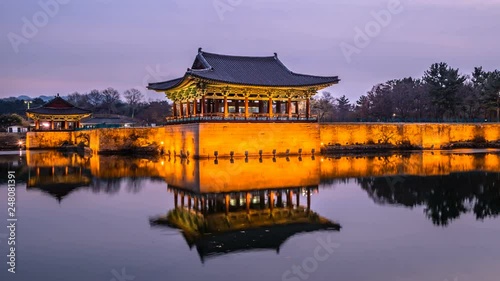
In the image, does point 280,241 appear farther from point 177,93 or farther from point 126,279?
point 177,93

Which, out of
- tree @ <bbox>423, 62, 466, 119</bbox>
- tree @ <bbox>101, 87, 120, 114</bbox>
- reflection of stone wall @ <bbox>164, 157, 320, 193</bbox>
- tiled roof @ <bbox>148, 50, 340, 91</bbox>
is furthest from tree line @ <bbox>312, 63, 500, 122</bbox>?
tree @ <bbox>101, 87, 120, 114</bbox>

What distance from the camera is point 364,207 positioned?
14.9 meters

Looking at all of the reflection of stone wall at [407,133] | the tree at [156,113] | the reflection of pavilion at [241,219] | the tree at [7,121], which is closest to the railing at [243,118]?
the reflection of stone wall at [407,133]

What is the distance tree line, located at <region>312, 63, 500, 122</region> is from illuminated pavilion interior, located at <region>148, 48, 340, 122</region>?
11.1 m

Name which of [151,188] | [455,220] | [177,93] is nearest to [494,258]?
[455,220]

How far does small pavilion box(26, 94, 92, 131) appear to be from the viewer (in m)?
57.3

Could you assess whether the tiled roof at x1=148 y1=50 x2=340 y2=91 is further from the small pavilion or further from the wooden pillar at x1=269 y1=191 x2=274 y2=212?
the small pavilion

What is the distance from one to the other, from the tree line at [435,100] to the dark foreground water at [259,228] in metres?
31.2

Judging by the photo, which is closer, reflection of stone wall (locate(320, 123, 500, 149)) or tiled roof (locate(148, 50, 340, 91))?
tiled roof (locate(148, 50, 340, 91))

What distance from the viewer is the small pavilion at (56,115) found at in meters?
57.3

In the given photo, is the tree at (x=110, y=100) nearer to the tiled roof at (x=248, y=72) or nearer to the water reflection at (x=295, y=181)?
the tiled roof at (x=248, y=72)

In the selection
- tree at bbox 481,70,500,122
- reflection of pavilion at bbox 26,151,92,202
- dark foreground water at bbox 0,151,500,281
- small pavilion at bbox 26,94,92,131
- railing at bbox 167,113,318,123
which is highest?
tree at bbox 481,70,500,122

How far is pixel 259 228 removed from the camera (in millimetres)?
11914

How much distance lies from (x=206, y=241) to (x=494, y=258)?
6273mm
